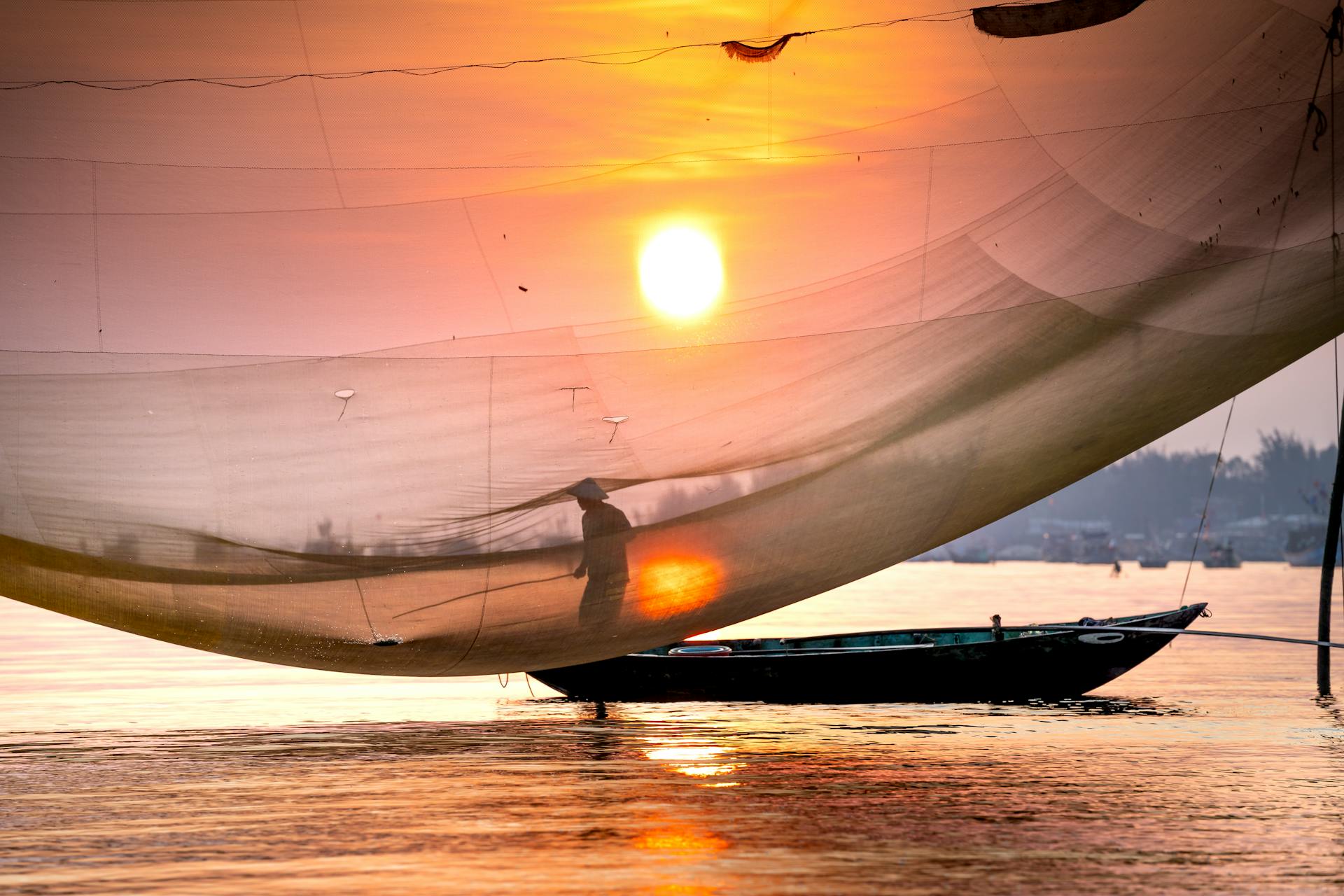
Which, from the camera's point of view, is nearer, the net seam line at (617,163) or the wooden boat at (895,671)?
the net seam line at (617,163)

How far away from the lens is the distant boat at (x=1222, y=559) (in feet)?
427

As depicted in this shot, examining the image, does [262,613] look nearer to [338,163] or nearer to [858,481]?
[338,163]

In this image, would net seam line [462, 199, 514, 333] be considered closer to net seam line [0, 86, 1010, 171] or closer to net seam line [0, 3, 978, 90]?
net seam line [0, 86, 1010, 171]

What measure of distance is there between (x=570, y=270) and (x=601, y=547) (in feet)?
5.31

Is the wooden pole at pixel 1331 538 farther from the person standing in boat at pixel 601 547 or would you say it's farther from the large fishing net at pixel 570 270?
the person standing in boat at pixel 601 547

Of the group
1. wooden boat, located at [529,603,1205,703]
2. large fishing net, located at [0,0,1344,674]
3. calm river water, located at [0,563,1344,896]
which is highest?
large fishing net, located at [0,0,1344,674]

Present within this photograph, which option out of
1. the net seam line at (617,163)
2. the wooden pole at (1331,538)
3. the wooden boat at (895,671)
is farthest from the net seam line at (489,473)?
the wooden pole at (1331,538)

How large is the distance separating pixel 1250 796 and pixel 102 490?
7.72m

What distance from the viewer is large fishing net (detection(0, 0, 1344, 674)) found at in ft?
25.0

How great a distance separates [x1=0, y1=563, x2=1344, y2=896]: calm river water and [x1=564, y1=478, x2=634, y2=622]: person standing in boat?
140 centimetres

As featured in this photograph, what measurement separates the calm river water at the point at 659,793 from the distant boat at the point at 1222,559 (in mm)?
115529

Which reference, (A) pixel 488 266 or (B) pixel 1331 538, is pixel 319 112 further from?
(B) pixel 1331 538

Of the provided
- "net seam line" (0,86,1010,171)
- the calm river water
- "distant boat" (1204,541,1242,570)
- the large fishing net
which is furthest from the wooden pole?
"distant boat" (1204,541,1242,570)

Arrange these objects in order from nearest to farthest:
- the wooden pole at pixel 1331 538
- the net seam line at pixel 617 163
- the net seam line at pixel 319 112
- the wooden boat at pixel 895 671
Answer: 1. the net seam line at pixel 319 112
2. the net seam line at pixel 617 163
3. the wooden pole at pixel 1331 538
4. the wooden boat at pixel 895 671
